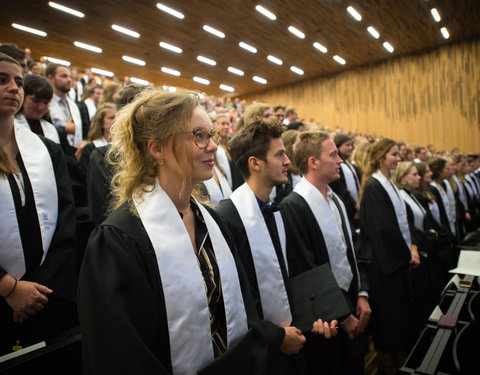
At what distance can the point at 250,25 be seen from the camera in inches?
470

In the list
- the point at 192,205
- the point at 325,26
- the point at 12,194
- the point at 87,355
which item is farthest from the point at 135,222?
the point at 325,26

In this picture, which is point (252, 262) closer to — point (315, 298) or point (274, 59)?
point (315, 298)

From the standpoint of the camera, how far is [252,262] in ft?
6.20

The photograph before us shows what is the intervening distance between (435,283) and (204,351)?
4018 mm

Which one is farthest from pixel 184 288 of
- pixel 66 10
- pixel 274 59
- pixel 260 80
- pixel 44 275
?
pixel 260 80

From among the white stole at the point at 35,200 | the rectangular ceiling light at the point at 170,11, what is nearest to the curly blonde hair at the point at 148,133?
the white stole at the point at 35,200

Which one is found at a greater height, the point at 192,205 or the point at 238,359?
the point at 192,205

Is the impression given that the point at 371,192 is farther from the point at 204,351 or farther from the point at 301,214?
the point at 204,351

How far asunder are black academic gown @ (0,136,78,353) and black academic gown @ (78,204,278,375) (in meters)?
0.88

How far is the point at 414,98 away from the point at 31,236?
18.0m

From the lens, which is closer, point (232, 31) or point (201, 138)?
point (201, 138)

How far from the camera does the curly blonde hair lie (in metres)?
1.38

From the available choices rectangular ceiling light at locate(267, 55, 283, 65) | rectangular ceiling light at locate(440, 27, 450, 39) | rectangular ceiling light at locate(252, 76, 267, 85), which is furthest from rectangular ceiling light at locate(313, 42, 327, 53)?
rectangular ceiling light at locate(252, 76, 267, 85)

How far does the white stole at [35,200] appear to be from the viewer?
5.71 feet
